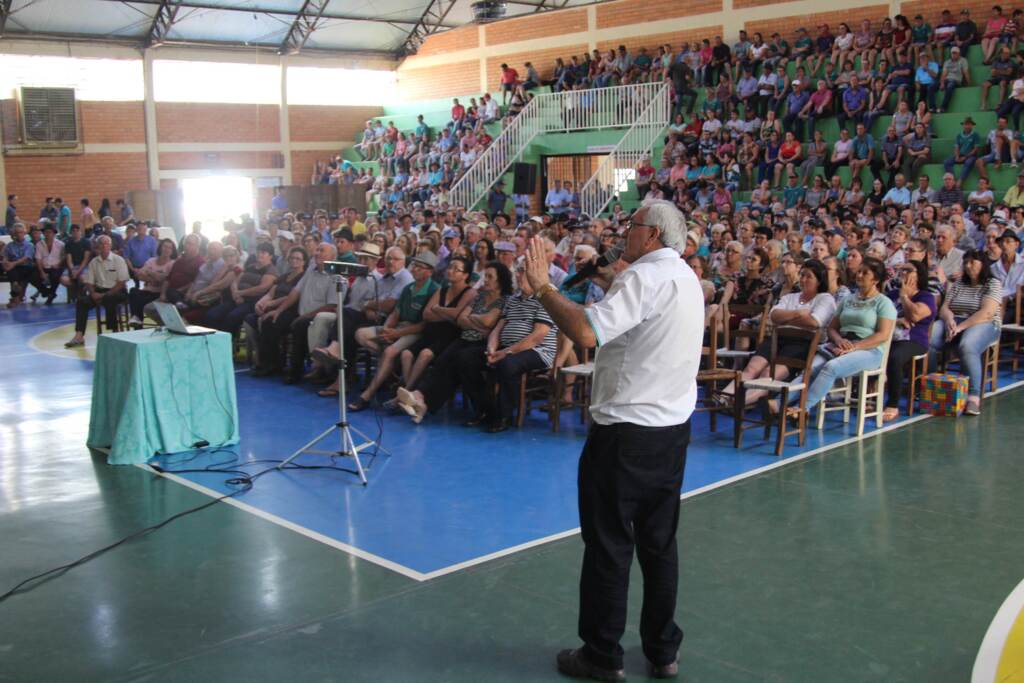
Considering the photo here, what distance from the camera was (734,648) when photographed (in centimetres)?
378

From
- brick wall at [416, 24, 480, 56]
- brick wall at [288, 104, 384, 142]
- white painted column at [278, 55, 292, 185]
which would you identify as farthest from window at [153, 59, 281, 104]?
brick wall at [416, 24, 480, 56]

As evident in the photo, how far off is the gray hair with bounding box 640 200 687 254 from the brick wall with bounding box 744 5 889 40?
1613 cm

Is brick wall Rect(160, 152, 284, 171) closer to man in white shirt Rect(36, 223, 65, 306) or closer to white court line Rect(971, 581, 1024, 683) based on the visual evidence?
man in white shirt Rect(36, 223, 65, 306)

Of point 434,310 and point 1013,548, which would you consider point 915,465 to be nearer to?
point 1013,548

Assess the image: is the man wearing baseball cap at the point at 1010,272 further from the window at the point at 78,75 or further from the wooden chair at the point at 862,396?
the window at the point at 78,75

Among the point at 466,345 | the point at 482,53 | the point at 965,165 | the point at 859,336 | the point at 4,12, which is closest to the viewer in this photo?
the point at 859,336

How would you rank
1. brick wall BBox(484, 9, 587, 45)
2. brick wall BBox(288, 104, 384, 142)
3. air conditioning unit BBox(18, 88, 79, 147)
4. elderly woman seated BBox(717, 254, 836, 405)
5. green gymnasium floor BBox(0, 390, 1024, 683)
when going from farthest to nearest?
1. brick wall BBox(288, 104, 384, 142)
2. brick wall BBox(484, 9, 587, 45)
3. air conditioning unit BBox(18, 88, 79, 147)
4. elderly woman seated BBox(717, 254, 836, 405)
5. green gymnasium floor BBox(0, 390, 1024, 683)

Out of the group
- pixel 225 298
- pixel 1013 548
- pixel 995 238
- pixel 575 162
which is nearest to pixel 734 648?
pixel 1013 548

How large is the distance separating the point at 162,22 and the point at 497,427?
61.7 feet

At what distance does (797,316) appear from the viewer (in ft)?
24.2

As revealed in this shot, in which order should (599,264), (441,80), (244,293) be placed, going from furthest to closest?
(441,80) → (244,293) → (599,264)

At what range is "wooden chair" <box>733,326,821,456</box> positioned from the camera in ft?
21.8

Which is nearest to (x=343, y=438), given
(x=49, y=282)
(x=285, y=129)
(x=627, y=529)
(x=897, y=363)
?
(x=627, y=529)

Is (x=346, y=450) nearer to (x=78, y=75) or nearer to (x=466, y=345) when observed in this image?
(x=466, y=345)
